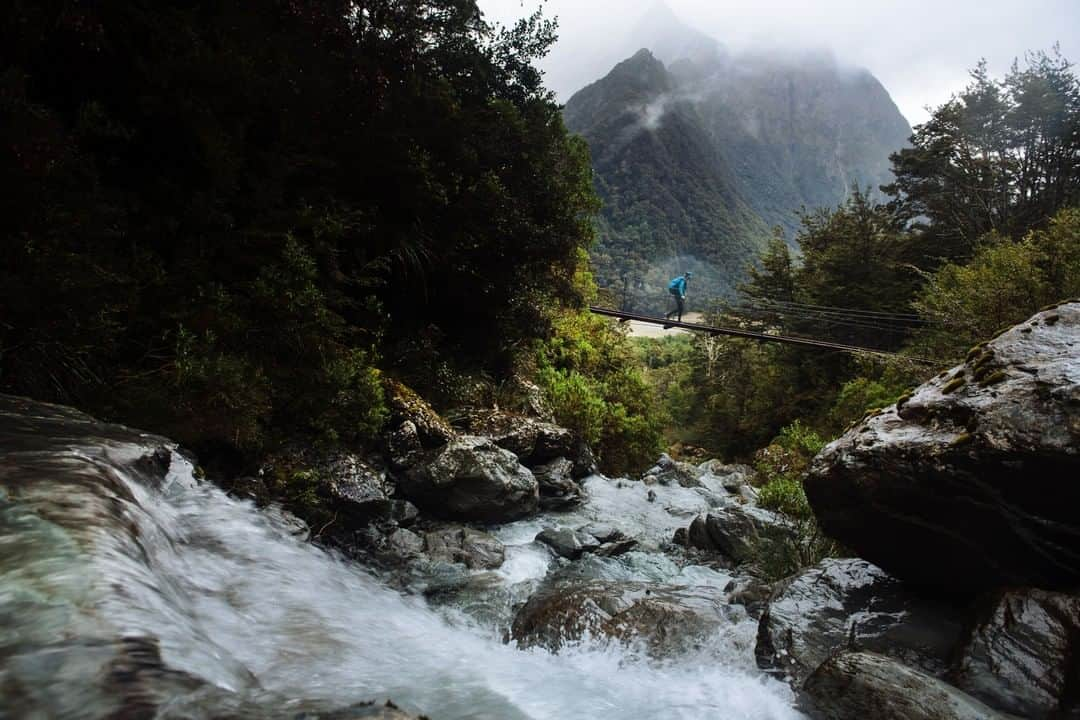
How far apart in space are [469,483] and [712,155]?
122 m

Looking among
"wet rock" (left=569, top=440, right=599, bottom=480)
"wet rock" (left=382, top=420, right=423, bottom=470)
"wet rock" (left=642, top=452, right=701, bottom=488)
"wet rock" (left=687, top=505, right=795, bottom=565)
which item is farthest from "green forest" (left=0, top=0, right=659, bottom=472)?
"wet rock" (left=642, top=452, right=701, bottom=488)

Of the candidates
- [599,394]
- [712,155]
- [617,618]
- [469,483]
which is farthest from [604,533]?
[712,155]

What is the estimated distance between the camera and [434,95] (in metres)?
6.43

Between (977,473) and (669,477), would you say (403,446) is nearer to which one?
(977,473)

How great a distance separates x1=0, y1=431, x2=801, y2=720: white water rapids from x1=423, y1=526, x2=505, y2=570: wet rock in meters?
0.42

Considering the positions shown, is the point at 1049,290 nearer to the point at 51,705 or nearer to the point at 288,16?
the point at 288,16

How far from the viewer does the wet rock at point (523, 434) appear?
7.21 metres

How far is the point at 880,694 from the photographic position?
8.57ft

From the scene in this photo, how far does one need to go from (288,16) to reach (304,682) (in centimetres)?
571

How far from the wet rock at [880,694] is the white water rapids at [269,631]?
21 cm

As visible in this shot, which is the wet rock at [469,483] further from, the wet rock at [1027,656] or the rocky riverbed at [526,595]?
the wet rock at [1027,656]

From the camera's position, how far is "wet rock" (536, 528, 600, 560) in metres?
5.55

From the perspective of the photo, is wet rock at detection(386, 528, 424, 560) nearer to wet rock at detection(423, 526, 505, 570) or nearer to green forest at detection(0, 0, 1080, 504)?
wet rock at detection(423, 526, 505, 570)

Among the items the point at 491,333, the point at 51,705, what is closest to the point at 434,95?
the point at 491,333
